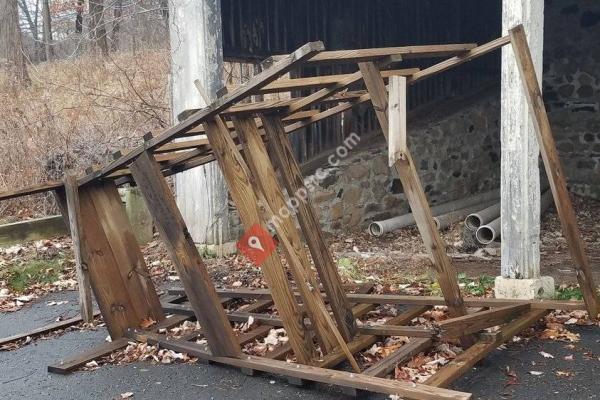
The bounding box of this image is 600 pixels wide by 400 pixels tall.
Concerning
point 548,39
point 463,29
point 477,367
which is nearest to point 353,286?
point 477,367

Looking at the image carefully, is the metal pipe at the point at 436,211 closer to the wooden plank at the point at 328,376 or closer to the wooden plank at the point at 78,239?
the wooden plank at the point at 328,376

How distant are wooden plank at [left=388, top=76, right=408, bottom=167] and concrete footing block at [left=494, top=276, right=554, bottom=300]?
2.41 metres

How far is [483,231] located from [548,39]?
4.70 metres

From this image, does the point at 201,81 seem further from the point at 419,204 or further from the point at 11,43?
the point at 11,43

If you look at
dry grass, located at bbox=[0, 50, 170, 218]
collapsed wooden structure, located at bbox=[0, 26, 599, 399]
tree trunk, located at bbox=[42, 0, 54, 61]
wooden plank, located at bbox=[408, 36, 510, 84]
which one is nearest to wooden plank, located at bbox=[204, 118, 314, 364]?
collapsed wooden structure, located at bbox=[0, 26, 599, 399]

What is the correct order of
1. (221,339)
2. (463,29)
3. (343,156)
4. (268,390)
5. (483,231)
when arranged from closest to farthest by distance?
(268,390) < (221,339) < (483,231) < (343,156) < (463,29)

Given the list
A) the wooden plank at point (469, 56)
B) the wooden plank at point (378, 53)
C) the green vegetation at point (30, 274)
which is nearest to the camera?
the wooden plank at point (378, 53)

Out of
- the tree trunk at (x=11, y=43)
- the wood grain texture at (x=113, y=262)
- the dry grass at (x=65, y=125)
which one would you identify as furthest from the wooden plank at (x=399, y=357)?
the tree trunk at (x=11, y=43)

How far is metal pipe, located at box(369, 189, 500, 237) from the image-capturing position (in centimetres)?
867

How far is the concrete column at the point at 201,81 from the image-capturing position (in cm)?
736

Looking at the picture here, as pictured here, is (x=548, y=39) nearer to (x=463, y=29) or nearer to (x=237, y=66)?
(x=463, y=29)

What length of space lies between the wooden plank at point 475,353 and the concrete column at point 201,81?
4195 mm

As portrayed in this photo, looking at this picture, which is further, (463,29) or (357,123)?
(463,29)

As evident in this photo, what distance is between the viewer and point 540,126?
4.30 m
